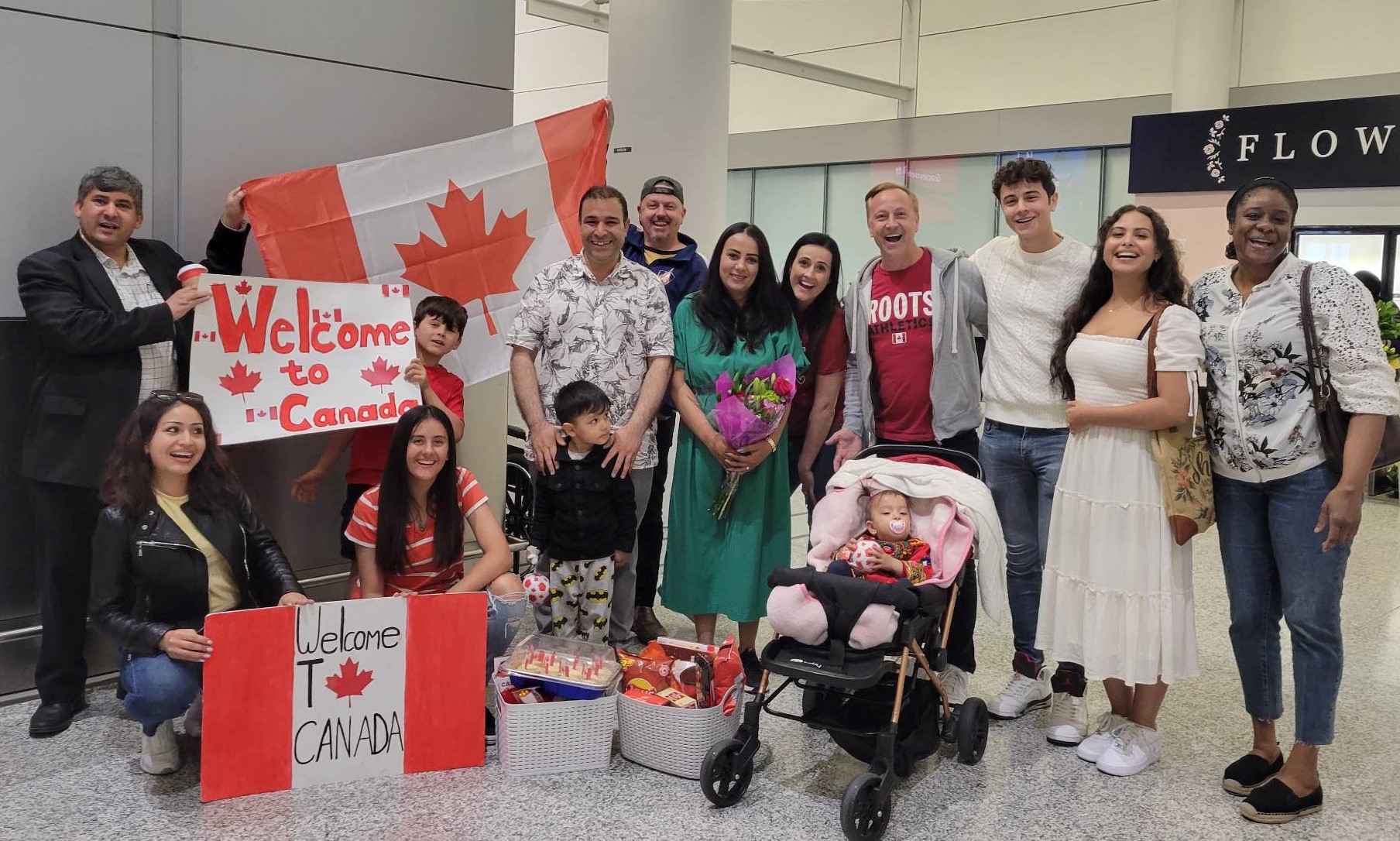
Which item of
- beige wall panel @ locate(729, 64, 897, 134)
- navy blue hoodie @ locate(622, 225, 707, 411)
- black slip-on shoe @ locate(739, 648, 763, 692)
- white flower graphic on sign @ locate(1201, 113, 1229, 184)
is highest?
beige wall panel @ locate(729, 64, 897, 134)

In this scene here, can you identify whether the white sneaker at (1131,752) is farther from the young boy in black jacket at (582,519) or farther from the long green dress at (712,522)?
the young boy in black jacket at (582,519)

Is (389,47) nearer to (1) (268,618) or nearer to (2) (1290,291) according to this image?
(1) (268,618)

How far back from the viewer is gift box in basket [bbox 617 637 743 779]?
3.08m

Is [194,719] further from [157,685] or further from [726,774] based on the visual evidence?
[726,774]

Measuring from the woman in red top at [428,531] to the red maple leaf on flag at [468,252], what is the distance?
Answer: 94 centimetres

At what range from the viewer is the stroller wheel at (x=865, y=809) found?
2.70 m

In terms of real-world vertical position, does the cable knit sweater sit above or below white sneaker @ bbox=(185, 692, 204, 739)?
above

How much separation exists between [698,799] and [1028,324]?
1760 mm

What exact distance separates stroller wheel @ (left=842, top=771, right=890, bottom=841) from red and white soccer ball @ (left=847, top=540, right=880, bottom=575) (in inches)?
Result: 22.4

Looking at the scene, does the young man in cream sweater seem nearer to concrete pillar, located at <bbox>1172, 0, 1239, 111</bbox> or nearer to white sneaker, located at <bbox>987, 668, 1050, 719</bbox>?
white sneaker, located at <bbox>987, 668, 1050, 719</bbox>

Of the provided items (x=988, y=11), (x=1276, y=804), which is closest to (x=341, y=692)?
(x=1276, y=804)

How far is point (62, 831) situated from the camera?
2.67 meters

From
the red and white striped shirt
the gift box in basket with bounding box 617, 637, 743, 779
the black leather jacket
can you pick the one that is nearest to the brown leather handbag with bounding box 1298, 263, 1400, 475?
the gift box in basket with bounding box 617, 637, 743, 779

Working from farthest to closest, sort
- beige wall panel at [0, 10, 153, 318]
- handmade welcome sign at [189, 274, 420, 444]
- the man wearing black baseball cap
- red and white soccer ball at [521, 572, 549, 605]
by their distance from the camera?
the man wearing black baseball cap → red and white soccer ball at [521, 572, 549, 605] → handmade welcome sign at [189, 274, 420, 444] → beige wall panel at [0, 10, 153, 318]
